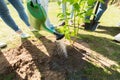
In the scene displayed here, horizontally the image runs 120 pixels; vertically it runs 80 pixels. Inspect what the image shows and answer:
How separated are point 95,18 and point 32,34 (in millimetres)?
1368

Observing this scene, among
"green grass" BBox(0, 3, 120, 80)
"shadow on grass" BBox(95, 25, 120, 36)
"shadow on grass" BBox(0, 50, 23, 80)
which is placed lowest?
"shadow on grass" BBox(95, 25, 120, 36)

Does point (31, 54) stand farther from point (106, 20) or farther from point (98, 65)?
point (106, 20)

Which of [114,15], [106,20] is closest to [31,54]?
[106,20]

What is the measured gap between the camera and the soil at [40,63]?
3.14 m

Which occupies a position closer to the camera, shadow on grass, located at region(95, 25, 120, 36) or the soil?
the soil

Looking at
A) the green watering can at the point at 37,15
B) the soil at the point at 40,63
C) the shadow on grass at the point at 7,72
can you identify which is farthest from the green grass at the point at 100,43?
the green watering can at the point at 37,15

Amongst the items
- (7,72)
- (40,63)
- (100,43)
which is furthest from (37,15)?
(100,43)

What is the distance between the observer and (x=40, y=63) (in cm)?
331

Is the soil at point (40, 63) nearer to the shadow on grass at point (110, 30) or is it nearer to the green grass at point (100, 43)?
the green grass at point (100, 43)

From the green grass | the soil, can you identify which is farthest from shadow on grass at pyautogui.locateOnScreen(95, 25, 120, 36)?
the soil

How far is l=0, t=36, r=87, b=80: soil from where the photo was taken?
10.3 feet

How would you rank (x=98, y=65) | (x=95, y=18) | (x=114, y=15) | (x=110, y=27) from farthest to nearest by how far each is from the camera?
(x=114, y=15)
(x=110, y=27)
(x=95, y=18)
(x=98, y=65)

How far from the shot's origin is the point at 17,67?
332 centimetres

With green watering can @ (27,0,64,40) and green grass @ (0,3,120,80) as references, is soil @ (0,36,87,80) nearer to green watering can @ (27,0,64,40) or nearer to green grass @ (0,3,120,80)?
green grass @ (0,3,120,80)
